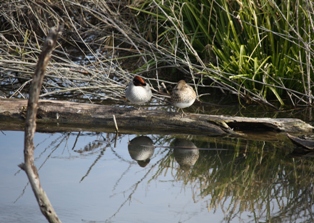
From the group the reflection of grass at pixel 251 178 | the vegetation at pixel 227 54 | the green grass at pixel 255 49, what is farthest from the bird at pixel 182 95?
the green grass at pixel 255 49

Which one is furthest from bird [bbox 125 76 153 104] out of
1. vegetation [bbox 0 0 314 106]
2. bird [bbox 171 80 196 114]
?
vegetation [bbox 0 0 314 106]

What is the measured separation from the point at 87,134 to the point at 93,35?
4.02 metres

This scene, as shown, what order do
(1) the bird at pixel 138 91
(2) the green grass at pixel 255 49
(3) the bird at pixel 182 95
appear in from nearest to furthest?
(3) the bird at pixel 182 95 → (1) the bird at pixel 138 91 → (2) the green grass at pixel 255 49

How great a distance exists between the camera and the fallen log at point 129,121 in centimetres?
744

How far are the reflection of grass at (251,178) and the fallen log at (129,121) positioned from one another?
0.78 feet

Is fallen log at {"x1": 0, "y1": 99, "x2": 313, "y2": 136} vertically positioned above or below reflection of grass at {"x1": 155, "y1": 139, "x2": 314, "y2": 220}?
above

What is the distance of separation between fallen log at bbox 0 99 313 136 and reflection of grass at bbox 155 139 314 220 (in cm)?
24

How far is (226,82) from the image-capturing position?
925 centimetres

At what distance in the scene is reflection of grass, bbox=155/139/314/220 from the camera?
5340 millimetres

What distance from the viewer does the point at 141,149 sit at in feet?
23.4

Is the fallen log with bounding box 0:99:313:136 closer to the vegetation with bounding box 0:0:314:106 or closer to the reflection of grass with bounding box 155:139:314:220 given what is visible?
the reflection of grass with bounding box 155:139:314:220

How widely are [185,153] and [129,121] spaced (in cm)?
103

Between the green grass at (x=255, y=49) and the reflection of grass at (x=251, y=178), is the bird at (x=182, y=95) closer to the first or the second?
the reflection of grass at (x=251, y=178)

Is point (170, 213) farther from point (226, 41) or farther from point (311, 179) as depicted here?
point (226, 41)
